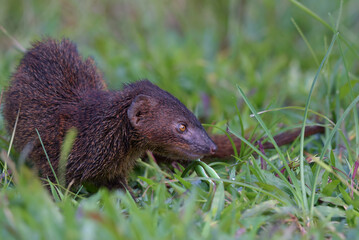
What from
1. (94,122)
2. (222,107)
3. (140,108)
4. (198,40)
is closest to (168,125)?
(140,108)

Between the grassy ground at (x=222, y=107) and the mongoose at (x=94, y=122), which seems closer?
the grassy ground at (x=222, y=107)

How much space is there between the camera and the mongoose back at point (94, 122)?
11.0ft

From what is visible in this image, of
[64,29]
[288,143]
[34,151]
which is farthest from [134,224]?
[64,29]

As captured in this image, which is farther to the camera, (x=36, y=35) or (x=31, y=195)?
(x=36, y=35)

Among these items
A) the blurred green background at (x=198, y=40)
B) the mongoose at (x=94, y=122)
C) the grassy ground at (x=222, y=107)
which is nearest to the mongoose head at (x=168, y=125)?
the mongoose at (x=94, y=122)

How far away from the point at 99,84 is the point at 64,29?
3.46 meters

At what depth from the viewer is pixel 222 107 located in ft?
18.8

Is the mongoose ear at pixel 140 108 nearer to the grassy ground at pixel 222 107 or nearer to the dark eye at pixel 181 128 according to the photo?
the dark eye at pixel 181 128

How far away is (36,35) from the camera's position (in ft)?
21.8

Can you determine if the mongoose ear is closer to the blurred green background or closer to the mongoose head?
the mongoose head

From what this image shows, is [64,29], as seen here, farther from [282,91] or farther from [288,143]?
[288,143]

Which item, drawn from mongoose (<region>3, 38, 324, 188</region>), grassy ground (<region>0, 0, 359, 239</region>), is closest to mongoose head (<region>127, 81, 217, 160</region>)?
mongoose (<region>3, 38, 324, 188</region>)

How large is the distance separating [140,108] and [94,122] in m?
0.40

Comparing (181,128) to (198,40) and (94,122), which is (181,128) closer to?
(94,122)
